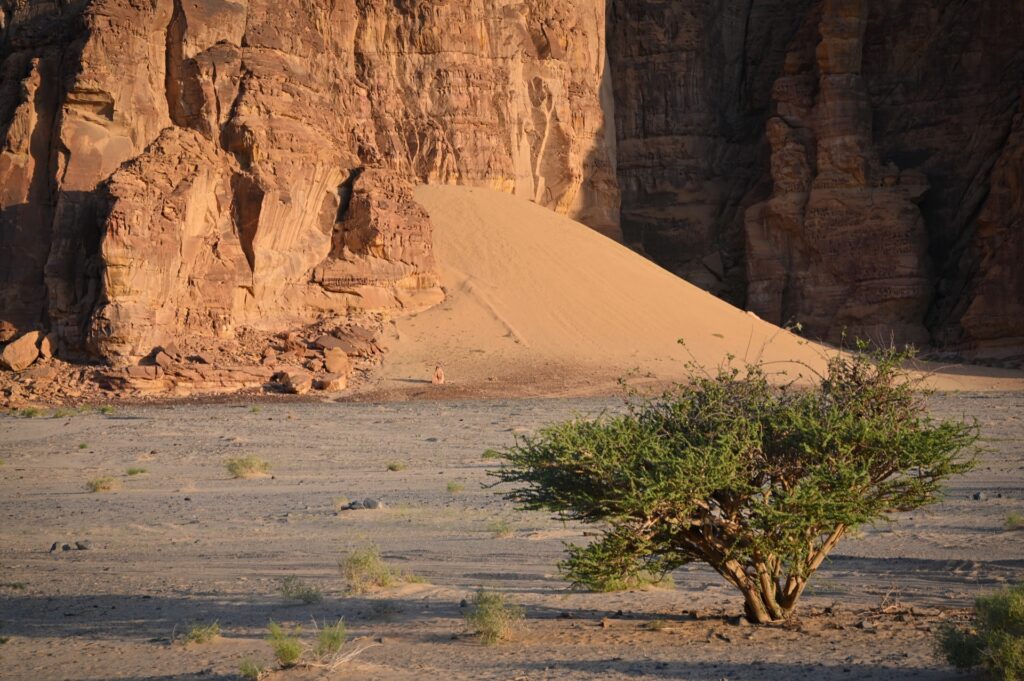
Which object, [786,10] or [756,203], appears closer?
[756,203]

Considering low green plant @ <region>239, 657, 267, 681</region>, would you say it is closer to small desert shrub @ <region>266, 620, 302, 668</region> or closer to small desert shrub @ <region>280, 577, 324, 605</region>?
small desert shrub @ <region>266, 620, 302, 668</region>

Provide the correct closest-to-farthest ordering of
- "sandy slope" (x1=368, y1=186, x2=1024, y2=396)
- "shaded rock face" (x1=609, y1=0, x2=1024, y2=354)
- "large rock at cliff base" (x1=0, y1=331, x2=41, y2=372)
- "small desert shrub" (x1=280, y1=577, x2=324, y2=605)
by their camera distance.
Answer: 1. "small desert shrub" (x1=280, y1=577, x2=324, y2=605)
2. "large rock at cliff base" (x1=0, y1=331, x2=41, y2=372)
3. "sandy slope" (x1=368, y1=186, x2=1024, y2=396)
4. "shaded rock face" (x1=609, y1=0, x2=1024, y2=354)

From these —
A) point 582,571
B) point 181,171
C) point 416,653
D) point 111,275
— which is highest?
point 181,171

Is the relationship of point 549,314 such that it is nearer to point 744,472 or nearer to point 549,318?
point 549,318

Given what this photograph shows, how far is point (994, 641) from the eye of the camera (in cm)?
539

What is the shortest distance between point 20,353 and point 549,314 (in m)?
15.8

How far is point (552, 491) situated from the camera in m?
6.55

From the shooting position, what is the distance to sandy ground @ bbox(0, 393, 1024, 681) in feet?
20.9

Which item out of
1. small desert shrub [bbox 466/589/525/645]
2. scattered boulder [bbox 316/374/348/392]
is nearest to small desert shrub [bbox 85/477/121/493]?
small desert shrub [bbox 466/589/525/645]

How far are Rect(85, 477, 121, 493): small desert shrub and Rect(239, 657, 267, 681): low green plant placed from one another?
8.97m

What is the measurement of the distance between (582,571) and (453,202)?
3428 centimetres

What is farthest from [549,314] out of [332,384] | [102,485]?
[102,485]

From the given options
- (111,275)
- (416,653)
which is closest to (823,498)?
(416,653)

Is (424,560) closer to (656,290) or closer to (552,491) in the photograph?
(552,491)
